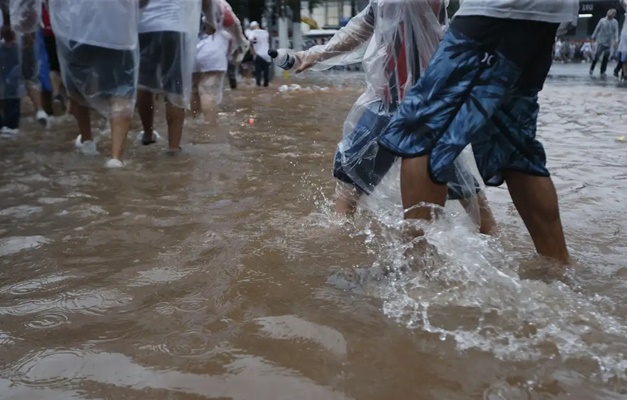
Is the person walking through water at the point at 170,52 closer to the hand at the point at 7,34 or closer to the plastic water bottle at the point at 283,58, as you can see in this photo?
the hand at the point at 7,34

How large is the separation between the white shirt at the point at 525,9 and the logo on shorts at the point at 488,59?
0.11 metres

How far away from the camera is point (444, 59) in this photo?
185cm

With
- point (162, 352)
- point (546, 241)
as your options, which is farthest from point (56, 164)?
point (546, 241)

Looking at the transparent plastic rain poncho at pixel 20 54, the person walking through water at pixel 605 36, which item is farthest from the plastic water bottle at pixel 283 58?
the person walking through water at pixel 605 36

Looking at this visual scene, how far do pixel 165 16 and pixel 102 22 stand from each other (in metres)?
0.47

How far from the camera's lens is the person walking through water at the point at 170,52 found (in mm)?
4305

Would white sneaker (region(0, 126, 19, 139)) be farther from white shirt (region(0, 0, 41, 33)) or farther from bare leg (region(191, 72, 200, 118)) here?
bare leg (region(191, 72, 200, 118))

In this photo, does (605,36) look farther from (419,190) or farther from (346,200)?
(419,190)

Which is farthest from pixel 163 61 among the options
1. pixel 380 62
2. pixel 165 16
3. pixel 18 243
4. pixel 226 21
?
pixel 380 62

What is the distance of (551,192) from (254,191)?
171 centimetres

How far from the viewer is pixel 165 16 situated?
430 centimetres

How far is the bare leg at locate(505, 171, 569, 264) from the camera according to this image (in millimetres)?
2131

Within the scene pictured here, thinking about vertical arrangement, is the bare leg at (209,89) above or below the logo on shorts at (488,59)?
below

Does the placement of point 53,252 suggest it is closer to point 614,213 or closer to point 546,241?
point 546,241
